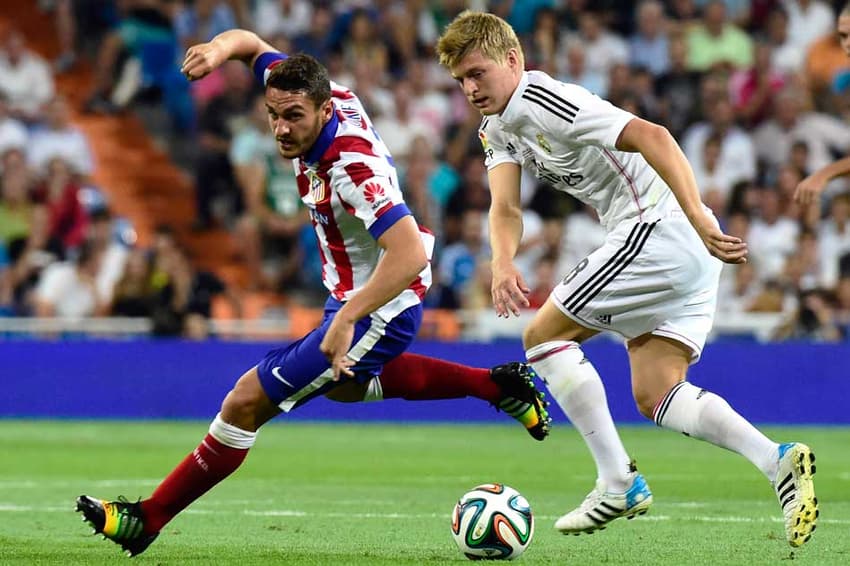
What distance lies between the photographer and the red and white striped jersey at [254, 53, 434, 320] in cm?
634

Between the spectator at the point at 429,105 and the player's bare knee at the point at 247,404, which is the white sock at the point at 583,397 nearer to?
the player's bare knee at the point at 247,404

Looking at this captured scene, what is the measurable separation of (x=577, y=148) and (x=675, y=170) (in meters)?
0.59

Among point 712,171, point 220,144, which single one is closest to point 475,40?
point 712,171

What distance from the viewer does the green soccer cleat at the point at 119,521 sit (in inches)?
250

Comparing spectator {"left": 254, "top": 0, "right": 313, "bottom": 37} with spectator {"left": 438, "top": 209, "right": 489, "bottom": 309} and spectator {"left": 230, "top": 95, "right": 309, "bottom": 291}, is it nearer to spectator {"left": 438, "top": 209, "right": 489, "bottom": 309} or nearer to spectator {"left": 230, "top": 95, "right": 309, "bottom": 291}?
spectator {"left": 230, "top": 95, "right": 309, "bottom": 291}

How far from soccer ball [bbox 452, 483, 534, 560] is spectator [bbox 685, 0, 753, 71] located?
41.2 feet

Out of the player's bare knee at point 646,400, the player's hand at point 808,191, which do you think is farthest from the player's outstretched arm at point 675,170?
the player's hand at point 808,191

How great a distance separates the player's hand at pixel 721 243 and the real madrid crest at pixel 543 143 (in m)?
0.87

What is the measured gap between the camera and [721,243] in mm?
6004

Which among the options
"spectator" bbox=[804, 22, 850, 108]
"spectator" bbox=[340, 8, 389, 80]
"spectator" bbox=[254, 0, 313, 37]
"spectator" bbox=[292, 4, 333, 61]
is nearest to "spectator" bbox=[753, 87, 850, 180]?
Answer: "spectator" bbox=[804, 22, 850, 108]

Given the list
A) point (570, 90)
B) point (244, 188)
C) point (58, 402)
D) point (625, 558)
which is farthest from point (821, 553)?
point (244, 188)

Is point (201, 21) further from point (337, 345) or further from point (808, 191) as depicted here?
point (337, 345)

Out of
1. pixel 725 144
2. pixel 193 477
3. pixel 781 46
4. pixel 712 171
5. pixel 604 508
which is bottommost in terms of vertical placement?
pixel 193 477

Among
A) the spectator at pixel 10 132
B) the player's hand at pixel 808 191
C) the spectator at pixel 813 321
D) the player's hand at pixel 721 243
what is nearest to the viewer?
the player's hand at pixel 721 243
